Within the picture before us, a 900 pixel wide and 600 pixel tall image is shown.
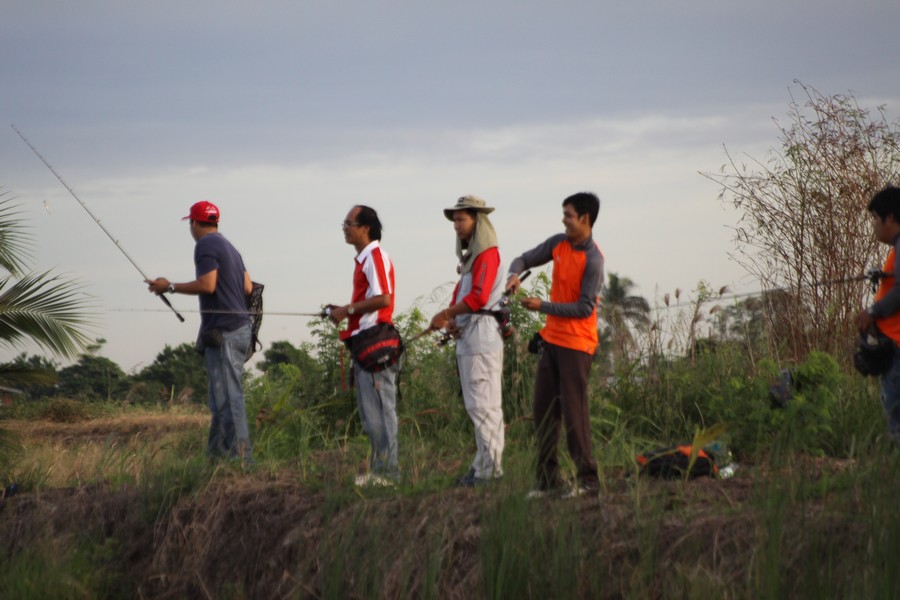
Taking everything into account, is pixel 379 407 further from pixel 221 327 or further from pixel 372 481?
pixel 221 327

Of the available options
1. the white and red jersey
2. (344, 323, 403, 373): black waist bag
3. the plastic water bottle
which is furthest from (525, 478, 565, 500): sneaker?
the white and red jersey

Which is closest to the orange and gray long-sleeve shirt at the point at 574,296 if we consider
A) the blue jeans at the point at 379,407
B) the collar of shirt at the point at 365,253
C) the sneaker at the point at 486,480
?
the sneaker at the point at 486,480

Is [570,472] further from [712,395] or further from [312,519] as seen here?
[712,395]

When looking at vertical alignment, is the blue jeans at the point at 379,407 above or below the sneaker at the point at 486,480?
above

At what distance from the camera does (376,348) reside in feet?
→ 23.4

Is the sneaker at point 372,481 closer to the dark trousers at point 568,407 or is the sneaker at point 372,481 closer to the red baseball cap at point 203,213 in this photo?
the dark trousers at point 568,407

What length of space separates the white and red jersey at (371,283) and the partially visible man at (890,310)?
287 cm

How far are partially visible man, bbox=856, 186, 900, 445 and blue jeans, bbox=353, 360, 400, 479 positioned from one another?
288cm

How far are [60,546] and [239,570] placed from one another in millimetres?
1248

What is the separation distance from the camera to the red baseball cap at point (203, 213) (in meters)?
8.09

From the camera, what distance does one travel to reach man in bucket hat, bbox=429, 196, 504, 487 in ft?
22.3

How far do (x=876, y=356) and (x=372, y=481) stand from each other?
9.19 feet

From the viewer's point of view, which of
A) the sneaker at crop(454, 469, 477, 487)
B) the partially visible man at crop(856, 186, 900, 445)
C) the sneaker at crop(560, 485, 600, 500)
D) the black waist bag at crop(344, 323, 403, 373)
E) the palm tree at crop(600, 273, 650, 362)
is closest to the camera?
the partially visible man at crop(856, 186, 900, 445)

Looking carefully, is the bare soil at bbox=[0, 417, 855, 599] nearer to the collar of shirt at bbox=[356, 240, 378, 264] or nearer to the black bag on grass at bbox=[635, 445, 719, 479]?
the black bag on grass at bbox=[635, 445, 719, 479]
